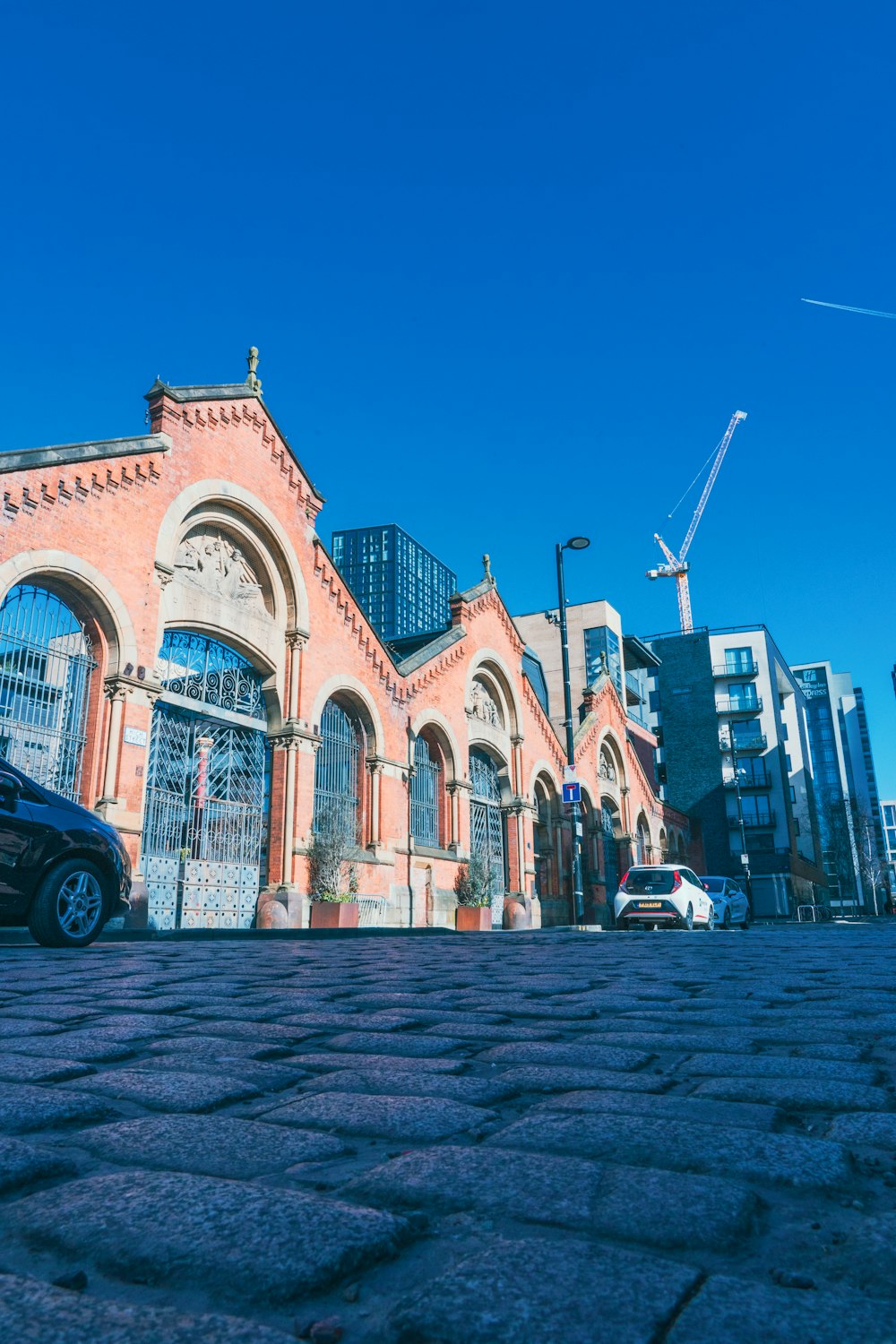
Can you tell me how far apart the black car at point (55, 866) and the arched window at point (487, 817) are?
18.0 m

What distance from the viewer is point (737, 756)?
220ft

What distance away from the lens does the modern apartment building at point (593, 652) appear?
60500 mm

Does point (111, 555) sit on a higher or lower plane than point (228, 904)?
higher

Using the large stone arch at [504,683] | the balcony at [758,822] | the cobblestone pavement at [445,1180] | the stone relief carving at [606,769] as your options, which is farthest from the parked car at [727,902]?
the balcony at [758,822]

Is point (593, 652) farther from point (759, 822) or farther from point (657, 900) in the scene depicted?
point (657, 900)

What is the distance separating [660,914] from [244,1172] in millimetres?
19966

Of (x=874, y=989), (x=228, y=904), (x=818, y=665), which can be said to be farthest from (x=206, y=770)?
(x=818, y=665)

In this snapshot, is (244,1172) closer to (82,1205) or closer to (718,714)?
(82,1205)

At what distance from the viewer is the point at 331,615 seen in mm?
21547

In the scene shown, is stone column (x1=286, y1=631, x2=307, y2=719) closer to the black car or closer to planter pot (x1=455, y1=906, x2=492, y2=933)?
planter pot (x1=455, y1=906, x2=492, y2=933)

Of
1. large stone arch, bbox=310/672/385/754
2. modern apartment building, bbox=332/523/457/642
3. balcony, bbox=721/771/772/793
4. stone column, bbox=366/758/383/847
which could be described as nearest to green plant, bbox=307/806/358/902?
stone column, bbox=366/758/383/847

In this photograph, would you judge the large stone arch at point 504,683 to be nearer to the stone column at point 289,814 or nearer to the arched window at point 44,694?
the stone column at point 289,814

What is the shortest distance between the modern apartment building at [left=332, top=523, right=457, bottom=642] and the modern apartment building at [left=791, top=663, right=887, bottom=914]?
6879cm

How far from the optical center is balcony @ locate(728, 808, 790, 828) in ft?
210
